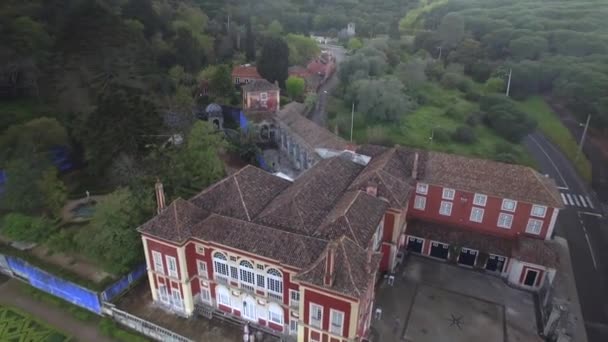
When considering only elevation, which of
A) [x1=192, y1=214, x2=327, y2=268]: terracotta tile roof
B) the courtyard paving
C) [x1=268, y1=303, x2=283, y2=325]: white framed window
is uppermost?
[x1=192, y1=214, x2=327, y2=268]: terracotta tile roof

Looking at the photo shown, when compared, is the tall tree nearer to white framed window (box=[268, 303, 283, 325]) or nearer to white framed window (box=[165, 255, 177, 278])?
white framed window (box=[165, 255, 177, 278])

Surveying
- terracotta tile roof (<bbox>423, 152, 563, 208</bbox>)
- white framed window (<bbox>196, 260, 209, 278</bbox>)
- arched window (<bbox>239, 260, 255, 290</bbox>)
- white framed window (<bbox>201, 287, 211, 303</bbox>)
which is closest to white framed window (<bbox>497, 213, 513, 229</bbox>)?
terracotta tile roof (<bbox>423, 152, 563, 208</bbox>)

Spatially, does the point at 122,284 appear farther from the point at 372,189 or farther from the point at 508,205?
the point at 508,205

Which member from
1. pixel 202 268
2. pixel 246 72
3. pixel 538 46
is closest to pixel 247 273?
pixel 202 268

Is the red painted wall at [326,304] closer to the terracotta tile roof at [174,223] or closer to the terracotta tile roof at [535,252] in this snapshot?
the terracotta tile roof at [174,223]

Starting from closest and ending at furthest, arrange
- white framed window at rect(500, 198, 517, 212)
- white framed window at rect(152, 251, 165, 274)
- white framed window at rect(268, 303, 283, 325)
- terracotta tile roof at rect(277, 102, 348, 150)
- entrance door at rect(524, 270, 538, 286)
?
white framed window at rect(268, 303, 283, 325), white framed window at rect(152, 251, 165, 274), entrance door at rect(524, 270, 538, 286), white framed window at rect(500, 198, 517, 212), terracotta tile roof at rect(277, 102, 348, 150)
